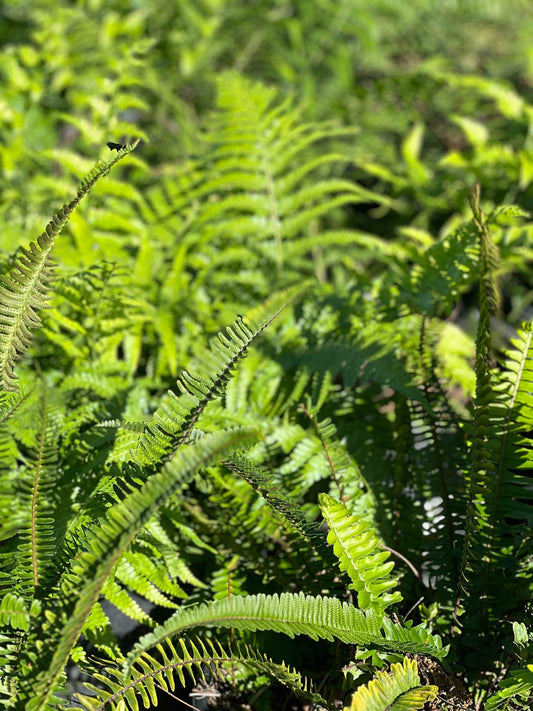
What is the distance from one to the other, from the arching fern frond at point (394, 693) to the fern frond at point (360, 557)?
10 cm

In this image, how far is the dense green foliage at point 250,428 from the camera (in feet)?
2.97

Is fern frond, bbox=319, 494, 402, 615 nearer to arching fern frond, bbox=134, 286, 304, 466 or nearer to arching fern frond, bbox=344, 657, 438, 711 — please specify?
arching fern frond, bbox=344, 657, 438, 711

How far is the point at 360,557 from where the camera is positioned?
3.11ft

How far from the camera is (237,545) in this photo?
1.27 meters

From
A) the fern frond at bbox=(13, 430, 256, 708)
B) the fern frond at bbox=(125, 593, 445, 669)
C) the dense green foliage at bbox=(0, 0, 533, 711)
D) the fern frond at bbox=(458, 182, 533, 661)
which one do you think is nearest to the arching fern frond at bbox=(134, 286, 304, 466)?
the dense green foliage at bbox=(0, 0, 533, 711)

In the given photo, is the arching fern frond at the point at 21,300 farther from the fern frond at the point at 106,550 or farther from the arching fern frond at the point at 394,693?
the arching fern frond at the point at 394,693

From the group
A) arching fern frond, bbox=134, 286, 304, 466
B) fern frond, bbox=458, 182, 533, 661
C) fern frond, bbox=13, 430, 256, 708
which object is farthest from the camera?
fern frond, bbox=458, 182, 533, 661

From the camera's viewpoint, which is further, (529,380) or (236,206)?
(236,206)

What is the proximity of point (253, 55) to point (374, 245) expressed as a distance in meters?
1.86

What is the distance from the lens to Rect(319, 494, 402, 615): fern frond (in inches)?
37.2

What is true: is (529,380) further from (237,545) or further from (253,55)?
(253,55)

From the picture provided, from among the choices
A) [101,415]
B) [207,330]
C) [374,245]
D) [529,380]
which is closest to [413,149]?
[374,245]

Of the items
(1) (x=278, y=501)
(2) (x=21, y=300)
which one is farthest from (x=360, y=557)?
(2) (x=21, y=300)

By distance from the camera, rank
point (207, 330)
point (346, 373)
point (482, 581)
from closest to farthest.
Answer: point (482, 581) < point (346, 373) < point (207, 330)
